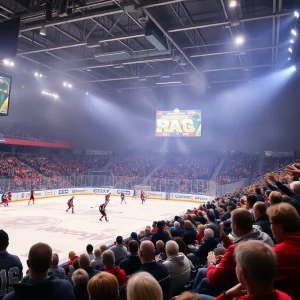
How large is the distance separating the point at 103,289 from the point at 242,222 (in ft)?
4.87

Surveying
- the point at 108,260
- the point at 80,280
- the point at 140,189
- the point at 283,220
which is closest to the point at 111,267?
the point at 108,260

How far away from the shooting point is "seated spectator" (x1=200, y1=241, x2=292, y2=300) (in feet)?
4.71

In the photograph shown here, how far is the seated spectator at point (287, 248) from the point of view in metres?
1.83

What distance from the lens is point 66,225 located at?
14969 millimetres

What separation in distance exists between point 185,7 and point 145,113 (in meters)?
21.7

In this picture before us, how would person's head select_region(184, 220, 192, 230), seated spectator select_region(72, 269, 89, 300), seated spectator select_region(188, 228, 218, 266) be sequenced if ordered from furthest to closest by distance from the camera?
person's head select_region(184, 220, 192, 230) < seated spectator select_region(188, 228, 218, 266) < seated spectator select_region(72, 269, 89, 300)

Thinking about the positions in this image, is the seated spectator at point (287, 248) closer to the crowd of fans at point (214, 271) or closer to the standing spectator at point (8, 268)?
the crowd of fans at point (214, 271)

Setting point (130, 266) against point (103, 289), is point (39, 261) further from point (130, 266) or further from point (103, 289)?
point (130, 266)

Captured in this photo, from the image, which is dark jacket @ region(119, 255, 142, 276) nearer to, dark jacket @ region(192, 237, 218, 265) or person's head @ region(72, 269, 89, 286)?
person's head @ region(72, 269, 89, 286)

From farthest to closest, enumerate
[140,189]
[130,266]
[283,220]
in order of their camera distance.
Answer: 1. [140,189]
2. [130,266]
3. [283,220]

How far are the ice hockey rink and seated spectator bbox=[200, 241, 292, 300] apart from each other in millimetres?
8327

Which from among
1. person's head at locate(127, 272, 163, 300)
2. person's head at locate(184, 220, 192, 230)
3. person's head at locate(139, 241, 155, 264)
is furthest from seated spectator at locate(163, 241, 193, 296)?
person's head at locate(184, 220, 192, 230)

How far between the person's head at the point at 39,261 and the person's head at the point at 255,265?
158cm

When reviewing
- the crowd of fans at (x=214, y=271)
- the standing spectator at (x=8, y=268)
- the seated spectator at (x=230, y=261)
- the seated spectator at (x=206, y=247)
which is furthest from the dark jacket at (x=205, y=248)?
the standing spectator at (x=8, y=268)
